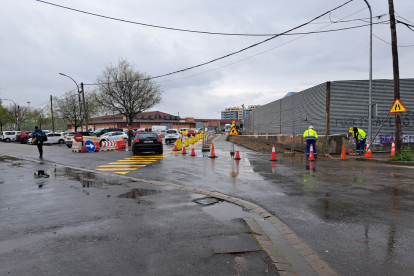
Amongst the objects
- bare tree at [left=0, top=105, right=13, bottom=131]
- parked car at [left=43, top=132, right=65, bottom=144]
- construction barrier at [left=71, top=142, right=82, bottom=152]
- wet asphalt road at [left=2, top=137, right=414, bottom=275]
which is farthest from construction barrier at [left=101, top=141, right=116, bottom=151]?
bare tree at [left=0, top=105, right=13, bottom=131]

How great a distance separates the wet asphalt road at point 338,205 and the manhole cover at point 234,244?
0.85 m

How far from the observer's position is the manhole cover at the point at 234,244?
12.1 ft

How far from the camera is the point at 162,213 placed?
537 centimetres

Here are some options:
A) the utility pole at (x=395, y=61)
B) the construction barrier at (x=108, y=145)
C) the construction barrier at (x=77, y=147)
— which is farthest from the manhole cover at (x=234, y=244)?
the construction barrier at (x=108, y=145)

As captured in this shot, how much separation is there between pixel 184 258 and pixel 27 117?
80.3 metres

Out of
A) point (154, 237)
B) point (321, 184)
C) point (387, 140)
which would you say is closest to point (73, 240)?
point (154, 237)

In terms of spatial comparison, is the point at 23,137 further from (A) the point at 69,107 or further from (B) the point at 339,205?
(B) the point at 339,205

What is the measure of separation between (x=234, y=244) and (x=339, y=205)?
320cm

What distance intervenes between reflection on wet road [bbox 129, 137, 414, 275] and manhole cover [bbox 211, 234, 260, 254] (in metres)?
0.88

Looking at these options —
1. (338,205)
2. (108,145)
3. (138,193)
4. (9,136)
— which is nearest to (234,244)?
(338,205)

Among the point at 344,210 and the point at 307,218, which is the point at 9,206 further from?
the point at 344,210

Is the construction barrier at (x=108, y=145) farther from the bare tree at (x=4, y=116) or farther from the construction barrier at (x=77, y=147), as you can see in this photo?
the bare tree at (x=4, y=116)

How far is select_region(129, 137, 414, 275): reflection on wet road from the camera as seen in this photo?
3598 millimetres

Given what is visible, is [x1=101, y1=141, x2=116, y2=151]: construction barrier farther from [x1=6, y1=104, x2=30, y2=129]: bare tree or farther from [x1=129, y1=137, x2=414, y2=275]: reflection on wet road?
[x1=6, y1=104, x2=30, y2=129]: bare tree
